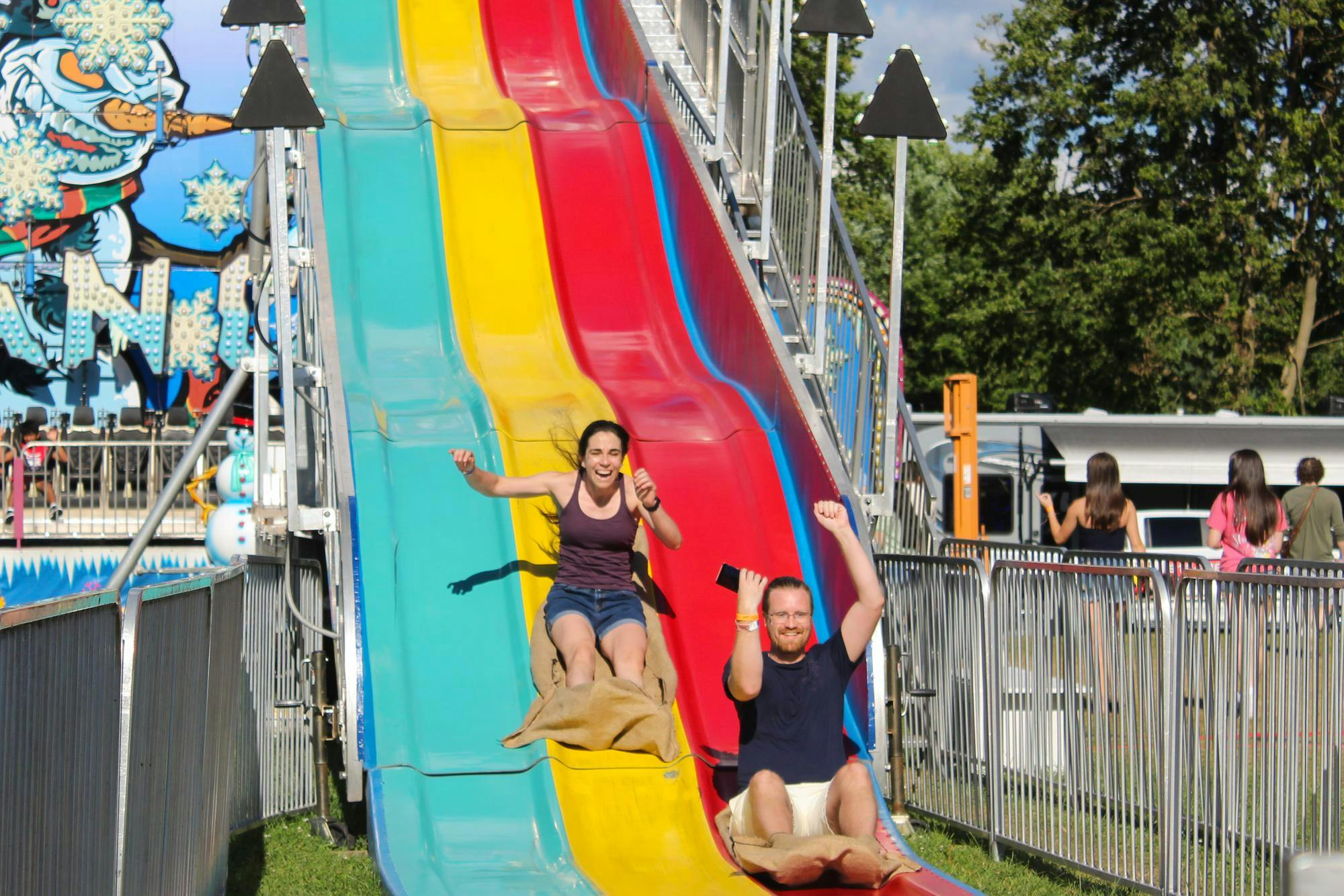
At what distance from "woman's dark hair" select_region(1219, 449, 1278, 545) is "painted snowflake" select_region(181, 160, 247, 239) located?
77.4 feet

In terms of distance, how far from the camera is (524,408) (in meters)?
9.22

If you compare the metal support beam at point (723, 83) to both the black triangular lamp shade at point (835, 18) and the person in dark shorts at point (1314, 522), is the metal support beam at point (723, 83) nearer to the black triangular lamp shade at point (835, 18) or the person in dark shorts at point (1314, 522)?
the black triangular lamp shade at point (835, 18)

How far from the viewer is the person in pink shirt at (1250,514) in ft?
32.7

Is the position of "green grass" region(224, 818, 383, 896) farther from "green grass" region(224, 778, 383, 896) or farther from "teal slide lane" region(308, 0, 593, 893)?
"teal slide lane" region(308, 0, 593, 893)

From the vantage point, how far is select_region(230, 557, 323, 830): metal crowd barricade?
7.72 metres

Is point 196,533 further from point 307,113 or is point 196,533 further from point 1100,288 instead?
point 1100,288

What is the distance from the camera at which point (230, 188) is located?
3022cm

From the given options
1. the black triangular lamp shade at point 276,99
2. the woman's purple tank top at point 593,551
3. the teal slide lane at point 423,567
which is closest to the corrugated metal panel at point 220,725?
the teal slide lane at point 423,567

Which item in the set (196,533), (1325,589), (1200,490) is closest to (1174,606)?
(1325,589)

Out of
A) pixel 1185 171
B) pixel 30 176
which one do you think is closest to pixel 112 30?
pixel 30 176

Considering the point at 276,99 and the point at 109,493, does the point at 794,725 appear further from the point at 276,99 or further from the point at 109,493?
the point at 109,493

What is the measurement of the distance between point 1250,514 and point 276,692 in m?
6.19

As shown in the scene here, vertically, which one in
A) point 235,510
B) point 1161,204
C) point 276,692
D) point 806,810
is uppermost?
point 1161,204

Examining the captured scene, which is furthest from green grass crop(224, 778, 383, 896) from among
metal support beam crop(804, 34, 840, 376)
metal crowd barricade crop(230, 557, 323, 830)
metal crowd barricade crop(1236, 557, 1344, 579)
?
metal crowd barricade crop(1236, 557, 1344, 579)
